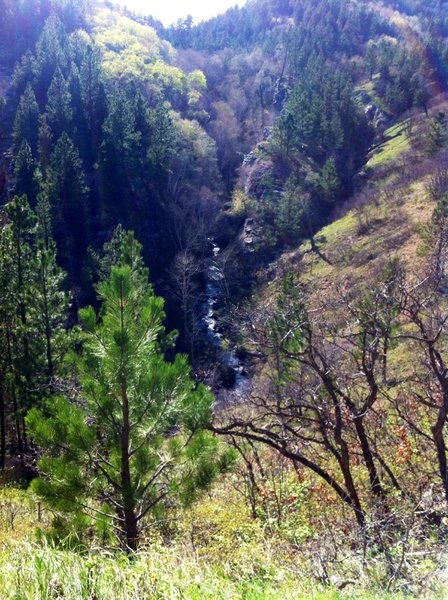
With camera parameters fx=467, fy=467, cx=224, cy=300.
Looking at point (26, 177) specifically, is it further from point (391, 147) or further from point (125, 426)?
point (125, 426)

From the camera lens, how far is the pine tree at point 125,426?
498 cm

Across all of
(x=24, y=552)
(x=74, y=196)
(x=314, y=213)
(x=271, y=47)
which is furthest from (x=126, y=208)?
(x=271, y=47)

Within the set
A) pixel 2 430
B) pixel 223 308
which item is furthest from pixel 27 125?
pixel 2 430

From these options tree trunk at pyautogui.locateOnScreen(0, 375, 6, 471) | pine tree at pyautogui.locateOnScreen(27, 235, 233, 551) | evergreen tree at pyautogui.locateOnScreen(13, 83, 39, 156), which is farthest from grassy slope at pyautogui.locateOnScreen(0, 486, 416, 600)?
evergreen tree at pyautogui.locateOnScreen(13, 83, 39, 156)

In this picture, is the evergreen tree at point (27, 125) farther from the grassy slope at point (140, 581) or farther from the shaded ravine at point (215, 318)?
the grassy slope at point (140, 581)

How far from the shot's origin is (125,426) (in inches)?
209

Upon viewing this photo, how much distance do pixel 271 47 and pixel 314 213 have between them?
5170cm

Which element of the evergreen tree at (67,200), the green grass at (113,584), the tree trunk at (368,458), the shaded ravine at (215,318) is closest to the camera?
the green grass at (113,584)

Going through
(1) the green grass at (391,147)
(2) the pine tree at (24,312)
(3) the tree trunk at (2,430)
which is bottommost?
(3) the tree trunk at (2,430)

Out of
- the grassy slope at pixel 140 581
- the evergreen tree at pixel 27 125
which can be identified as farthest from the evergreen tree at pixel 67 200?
the grassy slope at pixel 140 581

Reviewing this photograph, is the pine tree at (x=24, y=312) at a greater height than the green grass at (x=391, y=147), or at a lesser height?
lesser

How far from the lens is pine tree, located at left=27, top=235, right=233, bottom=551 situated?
4.98 meters

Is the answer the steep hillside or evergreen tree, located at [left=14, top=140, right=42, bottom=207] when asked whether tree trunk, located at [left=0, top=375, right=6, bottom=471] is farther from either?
evergreen tree, located at [left=14, top=140, right=42, bottom=207]

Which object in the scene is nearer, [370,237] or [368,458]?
[368,458]
